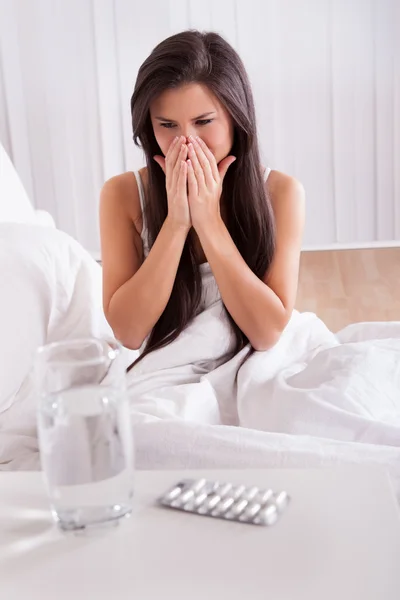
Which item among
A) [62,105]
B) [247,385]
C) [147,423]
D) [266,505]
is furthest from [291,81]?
[266,505]

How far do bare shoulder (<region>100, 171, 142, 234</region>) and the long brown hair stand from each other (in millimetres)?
33

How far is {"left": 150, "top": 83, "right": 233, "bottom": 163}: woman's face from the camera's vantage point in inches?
65.1

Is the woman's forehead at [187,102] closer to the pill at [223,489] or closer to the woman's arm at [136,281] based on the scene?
the woman's arm at [136,281]

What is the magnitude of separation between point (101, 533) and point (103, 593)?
86mm

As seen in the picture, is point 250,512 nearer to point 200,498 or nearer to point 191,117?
point 200,498

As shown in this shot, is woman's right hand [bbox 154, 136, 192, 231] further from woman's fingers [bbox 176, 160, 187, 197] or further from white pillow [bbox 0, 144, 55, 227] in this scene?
A: white pillow [bbox 0, 144, 55, 227]

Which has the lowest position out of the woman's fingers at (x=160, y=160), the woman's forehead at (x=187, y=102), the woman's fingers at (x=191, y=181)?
the woman's fingers at (x=191, y=181)

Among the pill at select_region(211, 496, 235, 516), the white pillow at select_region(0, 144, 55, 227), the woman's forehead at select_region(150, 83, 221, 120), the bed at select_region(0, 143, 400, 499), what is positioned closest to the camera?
the pill at select_region(211, 496, 235, 516)

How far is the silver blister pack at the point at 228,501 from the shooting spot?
75 cm

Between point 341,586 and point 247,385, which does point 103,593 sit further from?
point 247,385

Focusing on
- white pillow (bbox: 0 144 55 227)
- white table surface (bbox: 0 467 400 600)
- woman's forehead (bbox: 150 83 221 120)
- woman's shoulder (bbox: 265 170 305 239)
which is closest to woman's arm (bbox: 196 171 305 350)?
woman's shoulder (bbox: 265 170 305 239)

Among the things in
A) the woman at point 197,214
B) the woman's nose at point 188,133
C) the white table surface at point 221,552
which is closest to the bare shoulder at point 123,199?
the woman at point 197,214

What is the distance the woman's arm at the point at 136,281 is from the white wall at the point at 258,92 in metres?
2.65

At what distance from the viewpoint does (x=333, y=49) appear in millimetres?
4242
